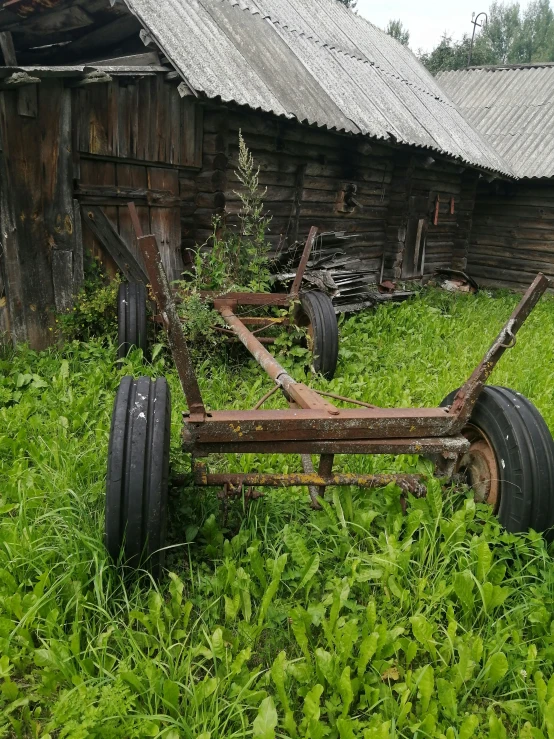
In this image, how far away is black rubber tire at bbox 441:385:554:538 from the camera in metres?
2.33

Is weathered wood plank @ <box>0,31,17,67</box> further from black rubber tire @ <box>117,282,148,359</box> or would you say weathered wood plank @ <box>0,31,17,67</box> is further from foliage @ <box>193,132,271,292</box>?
black rubber tire @ <box>117,282,148,359</box>

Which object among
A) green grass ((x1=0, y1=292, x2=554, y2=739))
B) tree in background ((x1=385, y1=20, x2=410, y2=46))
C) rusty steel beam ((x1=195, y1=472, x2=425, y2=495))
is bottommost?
green grass ((x1=0, y1=292, x2=554, y2=739))

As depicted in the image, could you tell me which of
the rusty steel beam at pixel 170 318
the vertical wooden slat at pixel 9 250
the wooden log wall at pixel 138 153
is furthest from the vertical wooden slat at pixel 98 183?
the rusty steel beam at pixel 170 318

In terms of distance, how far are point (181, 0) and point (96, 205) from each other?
11.3 ft

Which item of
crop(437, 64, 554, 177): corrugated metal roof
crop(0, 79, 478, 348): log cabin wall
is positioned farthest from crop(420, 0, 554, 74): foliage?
crop(0, 79, 478, 348): log cabin wall

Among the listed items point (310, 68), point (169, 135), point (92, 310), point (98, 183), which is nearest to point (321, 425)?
point (92, 310)

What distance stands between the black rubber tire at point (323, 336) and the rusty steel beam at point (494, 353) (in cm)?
241

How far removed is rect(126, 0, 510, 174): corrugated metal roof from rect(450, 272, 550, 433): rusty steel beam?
410 centimetres

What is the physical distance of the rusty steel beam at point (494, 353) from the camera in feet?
7.80

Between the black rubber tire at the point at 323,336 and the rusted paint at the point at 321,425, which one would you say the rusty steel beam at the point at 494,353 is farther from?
the black rubber tire at the point at 323,336

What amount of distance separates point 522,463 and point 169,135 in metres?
5.02

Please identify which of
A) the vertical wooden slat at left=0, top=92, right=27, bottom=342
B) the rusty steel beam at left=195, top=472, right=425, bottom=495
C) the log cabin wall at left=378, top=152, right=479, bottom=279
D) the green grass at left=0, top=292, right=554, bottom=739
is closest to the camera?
the green grass at left=0, top=292, right=554, bottom=739

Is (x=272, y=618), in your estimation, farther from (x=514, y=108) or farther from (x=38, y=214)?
(x=514, y=108)

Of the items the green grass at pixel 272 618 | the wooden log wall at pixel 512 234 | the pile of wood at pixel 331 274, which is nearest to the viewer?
the green grass at pixel 272 618
